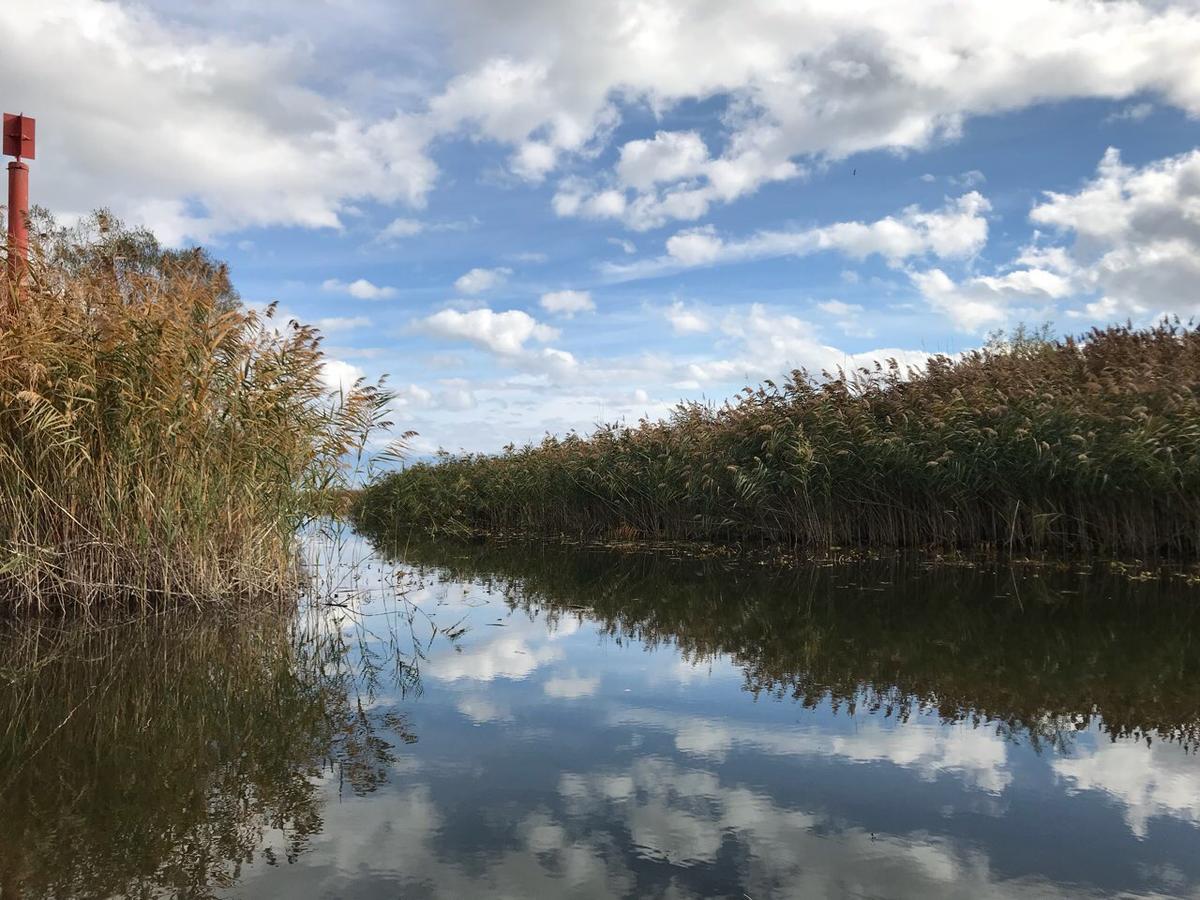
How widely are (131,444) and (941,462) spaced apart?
29.3ft

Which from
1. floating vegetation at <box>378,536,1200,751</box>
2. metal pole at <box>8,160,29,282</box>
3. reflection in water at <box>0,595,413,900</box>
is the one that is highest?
metal pole at <box>8,160,29,282</box>

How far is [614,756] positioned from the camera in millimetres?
3574

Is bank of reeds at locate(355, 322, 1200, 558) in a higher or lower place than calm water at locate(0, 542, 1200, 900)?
higher

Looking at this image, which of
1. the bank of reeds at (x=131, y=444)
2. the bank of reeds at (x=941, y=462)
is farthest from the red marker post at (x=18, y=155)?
the bank of reeds at (x=941, y=462)

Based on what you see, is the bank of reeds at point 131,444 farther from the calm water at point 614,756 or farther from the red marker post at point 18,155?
the red marker post at point 18,155

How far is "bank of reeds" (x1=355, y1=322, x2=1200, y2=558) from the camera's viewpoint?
31.0 ft

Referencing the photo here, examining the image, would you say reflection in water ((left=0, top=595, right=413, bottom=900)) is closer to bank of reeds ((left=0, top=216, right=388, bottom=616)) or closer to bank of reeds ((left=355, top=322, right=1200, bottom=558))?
bank of reeds ((left=0, top=216, right=388, bottom=616))

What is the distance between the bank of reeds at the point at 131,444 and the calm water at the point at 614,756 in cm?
65

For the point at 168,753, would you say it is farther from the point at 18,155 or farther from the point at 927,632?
the point at 18,155

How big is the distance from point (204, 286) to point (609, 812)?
617 cm

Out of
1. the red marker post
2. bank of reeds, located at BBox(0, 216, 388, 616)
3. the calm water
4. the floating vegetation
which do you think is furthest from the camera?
the red marker post

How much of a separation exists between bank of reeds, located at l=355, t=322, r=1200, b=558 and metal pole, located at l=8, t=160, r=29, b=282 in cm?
492

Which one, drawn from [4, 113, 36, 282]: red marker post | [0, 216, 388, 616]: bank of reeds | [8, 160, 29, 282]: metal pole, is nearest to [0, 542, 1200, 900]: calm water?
[0, 216, 388, 616]: bank of reeds

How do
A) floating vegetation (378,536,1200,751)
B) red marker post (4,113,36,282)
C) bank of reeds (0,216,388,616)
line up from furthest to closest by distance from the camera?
1. red marker post (4,113,36,282)
2. bank of reeds (0,216,388,616)
3. floating vegetation (378,536,1200,751)
